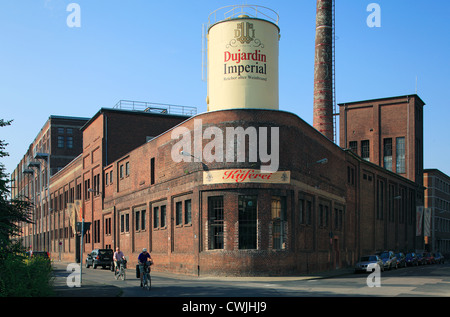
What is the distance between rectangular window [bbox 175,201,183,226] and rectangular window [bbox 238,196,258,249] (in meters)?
6.51

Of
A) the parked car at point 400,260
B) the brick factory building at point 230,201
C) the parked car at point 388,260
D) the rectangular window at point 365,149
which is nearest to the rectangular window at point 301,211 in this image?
the brick factory building at point 230,201

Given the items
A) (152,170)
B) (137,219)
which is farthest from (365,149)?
(152,170)

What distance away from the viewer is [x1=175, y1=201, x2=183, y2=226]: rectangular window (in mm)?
39219

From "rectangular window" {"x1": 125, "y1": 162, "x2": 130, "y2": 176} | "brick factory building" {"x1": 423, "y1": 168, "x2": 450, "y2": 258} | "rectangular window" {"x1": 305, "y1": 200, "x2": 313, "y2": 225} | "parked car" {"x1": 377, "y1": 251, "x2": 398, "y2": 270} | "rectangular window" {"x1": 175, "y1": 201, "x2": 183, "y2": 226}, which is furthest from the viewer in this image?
"brick factory building" {"x1": 423, "y1": 168, "x2": 450, "y2": 258}

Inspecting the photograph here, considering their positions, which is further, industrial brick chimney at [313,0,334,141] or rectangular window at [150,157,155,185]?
industrial brick chimney at [313,0,334,141]

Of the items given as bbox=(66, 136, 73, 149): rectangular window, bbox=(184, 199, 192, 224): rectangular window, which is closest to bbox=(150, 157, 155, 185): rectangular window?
bbox=(184, 199, 192, 224): rectangular window

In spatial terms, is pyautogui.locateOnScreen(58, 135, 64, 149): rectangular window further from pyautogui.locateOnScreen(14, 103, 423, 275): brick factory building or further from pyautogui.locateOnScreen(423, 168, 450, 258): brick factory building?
pyautogui.locateOnScreen(423, 168, 450, 258): brick factory building

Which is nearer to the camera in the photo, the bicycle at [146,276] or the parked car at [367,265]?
the bicycle at [146,276]

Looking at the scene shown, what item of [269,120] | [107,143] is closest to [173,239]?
[269,120]

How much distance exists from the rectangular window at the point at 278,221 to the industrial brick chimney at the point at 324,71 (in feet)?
78.7

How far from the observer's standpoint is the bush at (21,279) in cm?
1595

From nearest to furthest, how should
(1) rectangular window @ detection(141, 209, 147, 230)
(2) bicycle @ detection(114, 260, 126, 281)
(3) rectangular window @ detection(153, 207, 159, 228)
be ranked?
(2) bicycle @ detection(114, 260, 126, 281)
(3) rectangular window @ detection(153, 207, 159, 228)
(1) rectangular window @ detection(141, 209, 147, 230)

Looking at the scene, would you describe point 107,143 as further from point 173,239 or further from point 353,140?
point 353,140

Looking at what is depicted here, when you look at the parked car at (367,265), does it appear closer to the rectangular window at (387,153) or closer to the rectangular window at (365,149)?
the rectangular window at (387,153)
